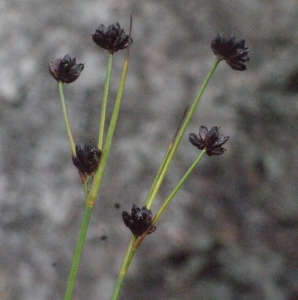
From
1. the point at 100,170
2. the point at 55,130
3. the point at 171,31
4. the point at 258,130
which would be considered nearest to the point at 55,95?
the point at 55,130

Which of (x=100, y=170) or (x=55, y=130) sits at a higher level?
(x=55, y=130)

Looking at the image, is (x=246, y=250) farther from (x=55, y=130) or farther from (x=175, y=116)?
(x=55, y=130)

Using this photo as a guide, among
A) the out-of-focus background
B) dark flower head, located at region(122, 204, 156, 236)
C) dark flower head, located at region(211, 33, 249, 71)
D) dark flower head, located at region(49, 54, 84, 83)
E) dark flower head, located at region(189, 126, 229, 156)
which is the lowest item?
dark flower head, located at region(122, 204, 156, 236)

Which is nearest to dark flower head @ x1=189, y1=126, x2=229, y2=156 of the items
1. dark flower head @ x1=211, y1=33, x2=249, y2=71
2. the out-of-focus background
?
dark flower head @ x1=211, y1=33, x2=249, y2=71

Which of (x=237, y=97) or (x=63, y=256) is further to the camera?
(x=237, y=97)

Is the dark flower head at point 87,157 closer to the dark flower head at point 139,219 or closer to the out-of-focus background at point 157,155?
the dark flower head at point 139,219

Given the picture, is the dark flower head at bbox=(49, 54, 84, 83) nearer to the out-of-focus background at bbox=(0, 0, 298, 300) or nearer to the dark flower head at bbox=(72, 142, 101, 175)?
the dark flower head at bbox=(72, 142, 101, 175)

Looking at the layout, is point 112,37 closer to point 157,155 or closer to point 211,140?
point 211,140
